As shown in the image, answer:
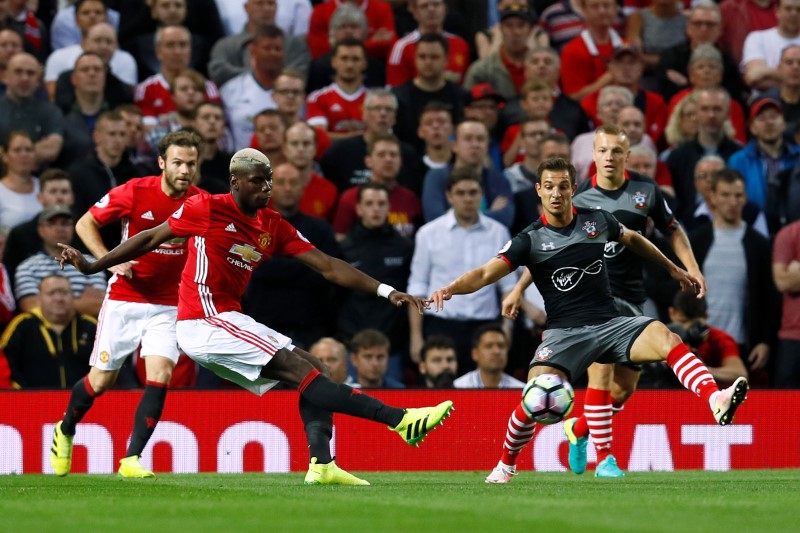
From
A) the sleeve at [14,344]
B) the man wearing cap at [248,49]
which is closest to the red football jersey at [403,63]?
the man wearing cap at [248,49]

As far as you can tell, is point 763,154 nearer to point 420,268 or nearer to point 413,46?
point 420,268

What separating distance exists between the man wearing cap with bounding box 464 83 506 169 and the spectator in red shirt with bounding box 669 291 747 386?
355 cm

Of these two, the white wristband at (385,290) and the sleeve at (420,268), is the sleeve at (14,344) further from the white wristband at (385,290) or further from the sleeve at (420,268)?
the white wristband at (385,290)

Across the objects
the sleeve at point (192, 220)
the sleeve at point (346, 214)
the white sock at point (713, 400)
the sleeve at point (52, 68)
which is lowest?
the white sock at point (713, 400)

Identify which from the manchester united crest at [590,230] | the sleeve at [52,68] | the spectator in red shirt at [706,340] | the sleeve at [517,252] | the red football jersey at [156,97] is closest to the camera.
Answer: the sleeve at [517,252]

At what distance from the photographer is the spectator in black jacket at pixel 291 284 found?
15062 mm

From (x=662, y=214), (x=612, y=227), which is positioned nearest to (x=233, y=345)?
(x=612, y=227)

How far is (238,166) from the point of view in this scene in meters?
10.2

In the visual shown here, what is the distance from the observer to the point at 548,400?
1002cm

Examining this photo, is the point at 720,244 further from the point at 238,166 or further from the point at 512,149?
the point at 238,166

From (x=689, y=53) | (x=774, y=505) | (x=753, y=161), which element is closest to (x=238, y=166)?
(x=774, y=505)

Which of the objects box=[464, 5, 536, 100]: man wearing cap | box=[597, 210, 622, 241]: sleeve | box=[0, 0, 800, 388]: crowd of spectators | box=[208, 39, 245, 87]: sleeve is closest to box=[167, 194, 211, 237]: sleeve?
box=[597, 210, 622, 241]: sleeve

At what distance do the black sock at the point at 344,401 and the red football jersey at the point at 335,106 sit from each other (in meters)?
7.73

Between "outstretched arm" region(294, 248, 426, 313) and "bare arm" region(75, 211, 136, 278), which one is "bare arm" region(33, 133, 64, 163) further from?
"outstretched arm" region(294, 248, 426, 313)
